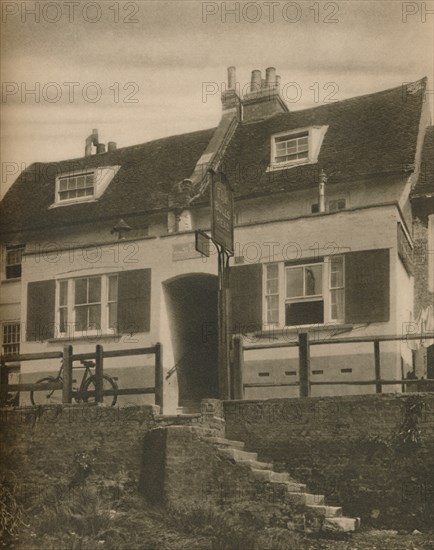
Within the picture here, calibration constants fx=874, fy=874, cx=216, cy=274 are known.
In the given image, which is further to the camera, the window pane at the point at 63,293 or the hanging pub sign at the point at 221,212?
the window pane at the point at 63,293

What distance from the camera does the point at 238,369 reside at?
9828mm

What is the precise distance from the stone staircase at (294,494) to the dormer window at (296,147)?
6.49m

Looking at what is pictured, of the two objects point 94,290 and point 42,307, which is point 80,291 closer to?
point 94,290

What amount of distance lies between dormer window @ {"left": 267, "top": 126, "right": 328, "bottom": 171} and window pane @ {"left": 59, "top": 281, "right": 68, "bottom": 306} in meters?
3.95

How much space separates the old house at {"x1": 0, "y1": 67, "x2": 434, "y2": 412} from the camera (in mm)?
11367

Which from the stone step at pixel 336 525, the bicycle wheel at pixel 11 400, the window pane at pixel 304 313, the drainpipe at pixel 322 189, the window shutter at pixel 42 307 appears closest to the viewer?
the stone step at pixel 336 525

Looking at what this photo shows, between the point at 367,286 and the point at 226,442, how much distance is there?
11.6ft

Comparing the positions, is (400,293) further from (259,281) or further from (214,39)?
(214,39)

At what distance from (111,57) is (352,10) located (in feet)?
8.10

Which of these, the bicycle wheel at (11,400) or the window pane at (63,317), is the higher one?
the window pane at (63,317)

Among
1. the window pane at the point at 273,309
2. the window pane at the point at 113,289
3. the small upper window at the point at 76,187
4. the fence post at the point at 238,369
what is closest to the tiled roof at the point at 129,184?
the small upper window at the point at 76,187

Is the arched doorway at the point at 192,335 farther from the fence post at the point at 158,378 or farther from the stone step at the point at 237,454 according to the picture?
the stone step at the point at 237,454

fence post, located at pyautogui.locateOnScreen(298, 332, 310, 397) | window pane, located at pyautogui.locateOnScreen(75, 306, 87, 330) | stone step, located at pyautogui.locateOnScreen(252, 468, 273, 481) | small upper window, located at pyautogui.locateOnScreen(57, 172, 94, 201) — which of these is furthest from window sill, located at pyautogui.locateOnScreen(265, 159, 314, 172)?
stone step, located at pyautogui.locateOnScreen(252, 468, 273, 481)

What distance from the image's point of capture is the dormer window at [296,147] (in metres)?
14.0
